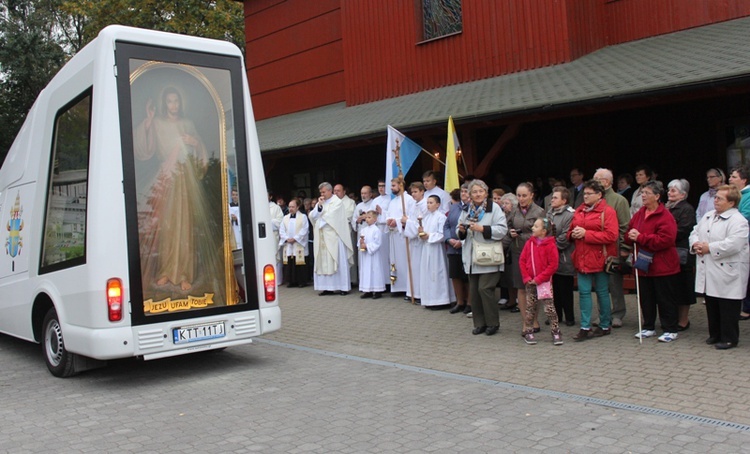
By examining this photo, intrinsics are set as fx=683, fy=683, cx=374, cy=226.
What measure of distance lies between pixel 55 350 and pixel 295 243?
→ 7150mm

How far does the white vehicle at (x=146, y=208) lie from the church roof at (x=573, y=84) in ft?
15.7

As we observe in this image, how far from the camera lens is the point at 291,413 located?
5590 mm

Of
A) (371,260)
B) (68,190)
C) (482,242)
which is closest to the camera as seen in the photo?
(68,190)

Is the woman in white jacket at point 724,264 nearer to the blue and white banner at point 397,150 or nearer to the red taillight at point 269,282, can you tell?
the red taillight at point 269,282

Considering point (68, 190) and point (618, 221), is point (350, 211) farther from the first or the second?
point (68, 190)

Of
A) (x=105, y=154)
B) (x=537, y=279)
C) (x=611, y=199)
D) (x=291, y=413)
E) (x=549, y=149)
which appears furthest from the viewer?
(x=549, y=149)

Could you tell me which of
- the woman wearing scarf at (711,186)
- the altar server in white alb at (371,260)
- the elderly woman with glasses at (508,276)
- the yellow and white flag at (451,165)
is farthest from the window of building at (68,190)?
the woman wearing scarf at (711,186)

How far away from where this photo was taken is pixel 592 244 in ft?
24.8

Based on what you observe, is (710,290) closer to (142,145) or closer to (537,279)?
(537,279)

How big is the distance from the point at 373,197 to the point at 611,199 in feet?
18.5

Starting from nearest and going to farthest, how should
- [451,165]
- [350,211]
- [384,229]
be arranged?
[451,165] < [384,229] < [350,211]

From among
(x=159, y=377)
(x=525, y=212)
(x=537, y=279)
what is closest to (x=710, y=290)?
(x=537, y=279)

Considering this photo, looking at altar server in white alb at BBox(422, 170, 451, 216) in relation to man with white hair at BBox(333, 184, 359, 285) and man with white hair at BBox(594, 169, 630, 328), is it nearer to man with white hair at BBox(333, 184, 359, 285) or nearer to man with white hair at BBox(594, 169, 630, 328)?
man with white hair at BBox(333, 184, 359, 285)

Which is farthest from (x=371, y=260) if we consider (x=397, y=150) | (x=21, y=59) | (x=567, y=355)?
(x=21, y=59)
